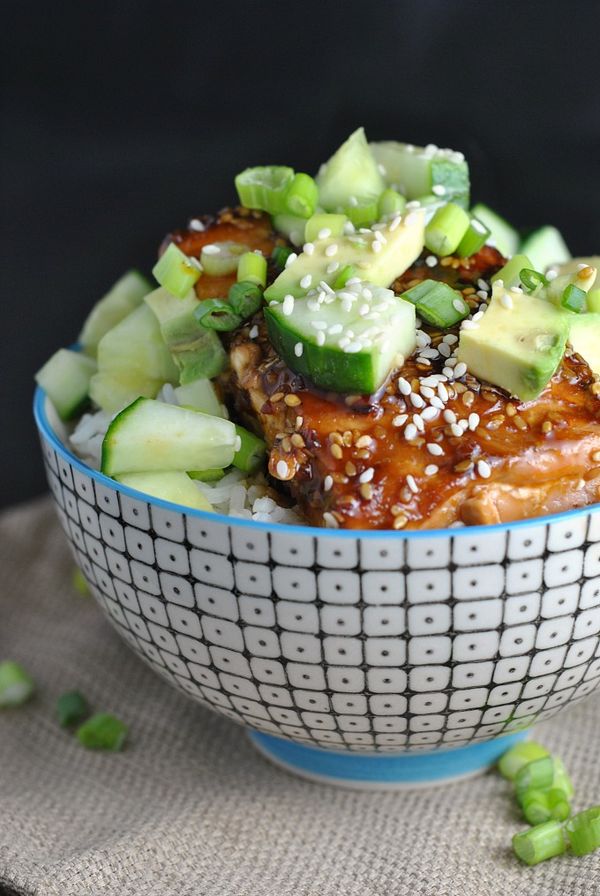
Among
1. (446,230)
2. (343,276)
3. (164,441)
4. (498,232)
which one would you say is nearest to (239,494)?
(164,441)

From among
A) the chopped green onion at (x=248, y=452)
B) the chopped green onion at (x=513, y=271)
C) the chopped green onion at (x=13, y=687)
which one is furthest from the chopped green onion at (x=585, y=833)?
the chopped green onion at (x=13, y=687)

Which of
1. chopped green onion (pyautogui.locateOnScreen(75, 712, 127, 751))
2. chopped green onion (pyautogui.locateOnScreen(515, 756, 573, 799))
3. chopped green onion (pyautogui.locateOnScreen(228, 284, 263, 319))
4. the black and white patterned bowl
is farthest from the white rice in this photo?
chopped green onion (pyautogui.locateOnScreen(515, 756, 573, 799))

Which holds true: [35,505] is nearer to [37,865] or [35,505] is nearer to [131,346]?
[131,346]

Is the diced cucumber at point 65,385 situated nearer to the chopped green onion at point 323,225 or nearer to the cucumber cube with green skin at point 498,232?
the chopped green onion at point 323,225

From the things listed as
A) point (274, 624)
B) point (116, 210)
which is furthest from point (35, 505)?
point (274, 624)

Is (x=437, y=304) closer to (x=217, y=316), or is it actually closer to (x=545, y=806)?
(x=217, y=316)

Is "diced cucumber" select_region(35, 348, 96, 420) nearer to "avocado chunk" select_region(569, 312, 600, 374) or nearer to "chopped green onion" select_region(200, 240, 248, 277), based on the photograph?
"chopped green onion" select_region(200, 240, 248, 277)

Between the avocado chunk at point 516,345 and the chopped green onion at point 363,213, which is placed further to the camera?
the chopped green onion at point 363,213
